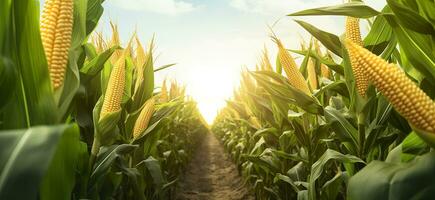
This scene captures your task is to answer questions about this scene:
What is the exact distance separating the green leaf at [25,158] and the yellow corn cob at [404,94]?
3.33 feet

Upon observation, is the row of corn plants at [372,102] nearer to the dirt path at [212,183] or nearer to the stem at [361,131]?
the stem at [361,131]

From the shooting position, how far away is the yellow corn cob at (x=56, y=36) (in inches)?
60.1

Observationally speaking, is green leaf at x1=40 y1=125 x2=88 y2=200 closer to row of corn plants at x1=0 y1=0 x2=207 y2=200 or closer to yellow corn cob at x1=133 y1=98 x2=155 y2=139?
row of corn plants at x1=0 y1=0 x2=207 y2=200

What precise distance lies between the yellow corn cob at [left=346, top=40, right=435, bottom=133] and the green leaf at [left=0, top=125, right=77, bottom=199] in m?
1.02

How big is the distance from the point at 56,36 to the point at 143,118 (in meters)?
1.47

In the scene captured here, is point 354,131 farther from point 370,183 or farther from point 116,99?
point 116,99

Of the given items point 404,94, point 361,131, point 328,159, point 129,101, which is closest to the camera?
point 404,94

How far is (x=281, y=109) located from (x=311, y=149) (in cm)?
40

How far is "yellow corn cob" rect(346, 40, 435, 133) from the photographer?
136cm

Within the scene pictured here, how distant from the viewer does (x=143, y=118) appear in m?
2.96

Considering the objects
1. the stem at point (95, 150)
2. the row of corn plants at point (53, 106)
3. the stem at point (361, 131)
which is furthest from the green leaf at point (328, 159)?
the stem at point (95, 150)

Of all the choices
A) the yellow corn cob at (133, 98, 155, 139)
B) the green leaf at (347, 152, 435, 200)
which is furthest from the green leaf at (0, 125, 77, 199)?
the yellow corn cob at (133, 98, 155, 139)

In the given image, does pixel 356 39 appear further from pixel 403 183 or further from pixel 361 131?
pixel 403 183

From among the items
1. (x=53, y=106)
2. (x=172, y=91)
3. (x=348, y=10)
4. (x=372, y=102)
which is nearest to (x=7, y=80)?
(x=53, y=106)
